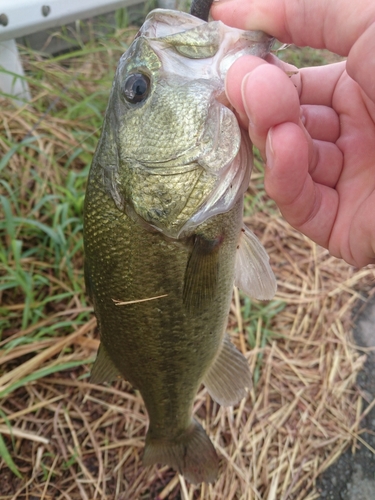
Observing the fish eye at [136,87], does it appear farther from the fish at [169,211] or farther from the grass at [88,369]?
the grass at [88,369]

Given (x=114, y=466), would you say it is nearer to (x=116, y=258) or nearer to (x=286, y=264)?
(x=116, y=258)

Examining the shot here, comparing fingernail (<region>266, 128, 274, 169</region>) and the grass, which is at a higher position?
fingernail (<region>266, 128, 274, 169</region>)

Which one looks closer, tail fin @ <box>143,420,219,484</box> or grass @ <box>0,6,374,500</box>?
tail fin @ <box>143,420,219,484</box>

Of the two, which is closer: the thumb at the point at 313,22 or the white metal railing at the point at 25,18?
the thumb at the point at 313,22

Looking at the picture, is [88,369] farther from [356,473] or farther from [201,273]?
[356,473]

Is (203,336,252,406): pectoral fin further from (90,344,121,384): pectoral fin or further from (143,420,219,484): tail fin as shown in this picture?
(90,344,121,384): pectoral fin

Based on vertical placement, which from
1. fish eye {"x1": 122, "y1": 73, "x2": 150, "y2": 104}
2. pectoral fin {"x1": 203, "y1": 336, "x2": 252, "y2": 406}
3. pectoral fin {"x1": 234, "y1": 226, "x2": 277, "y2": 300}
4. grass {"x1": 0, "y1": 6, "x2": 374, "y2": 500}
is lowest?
grass {"x1": 0, "y1": 6, "x2": 374, "y2": 500}

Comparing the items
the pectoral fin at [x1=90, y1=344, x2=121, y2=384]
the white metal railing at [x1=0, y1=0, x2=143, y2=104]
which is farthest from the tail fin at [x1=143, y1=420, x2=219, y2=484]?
the white metal railing at [x1=0, y1=0, x2=143, y2=104]

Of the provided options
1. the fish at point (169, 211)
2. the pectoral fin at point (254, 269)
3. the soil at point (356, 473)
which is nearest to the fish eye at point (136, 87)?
the fish at point (169, 211)

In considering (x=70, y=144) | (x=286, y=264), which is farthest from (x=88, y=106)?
(x=286, y=264)
